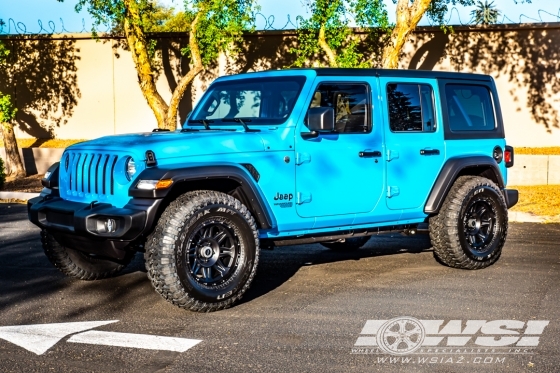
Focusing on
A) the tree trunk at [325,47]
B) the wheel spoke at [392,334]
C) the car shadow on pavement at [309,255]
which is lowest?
the car shadow on pavement at [309,255]

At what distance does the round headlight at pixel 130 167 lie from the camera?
6672mm

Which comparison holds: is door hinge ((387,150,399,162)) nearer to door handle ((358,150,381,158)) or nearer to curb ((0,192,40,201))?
door handle ((358,150,381,158))

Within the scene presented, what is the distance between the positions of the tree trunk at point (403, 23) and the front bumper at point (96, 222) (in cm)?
1057

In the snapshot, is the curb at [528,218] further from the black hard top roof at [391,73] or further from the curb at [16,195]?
the curb at [16,195]

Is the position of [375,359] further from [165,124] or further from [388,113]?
[165,124]

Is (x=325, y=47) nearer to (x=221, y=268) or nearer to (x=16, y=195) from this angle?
(x=16, y=195)

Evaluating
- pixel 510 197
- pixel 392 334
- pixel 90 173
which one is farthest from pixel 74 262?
pixel 510 197

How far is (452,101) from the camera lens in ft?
28.9

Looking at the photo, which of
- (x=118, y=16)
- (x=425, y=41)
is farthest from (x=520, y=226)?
(x=118, y=16)

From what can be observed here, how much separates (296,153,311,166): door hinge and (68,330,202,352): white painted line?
6.80 feet

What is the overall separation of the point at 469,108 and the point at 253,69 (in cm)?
1169

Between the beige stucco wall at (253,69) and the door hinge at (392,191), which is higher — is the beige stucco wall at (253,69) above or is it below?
above

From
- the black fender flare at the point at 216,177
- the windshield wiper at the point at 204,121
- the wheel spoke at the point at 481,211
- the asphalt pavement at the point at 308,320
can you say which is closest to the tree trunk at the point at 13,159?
the asphalt pavement at the point at 308,320

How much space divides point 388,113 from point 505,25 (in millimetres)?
12050
